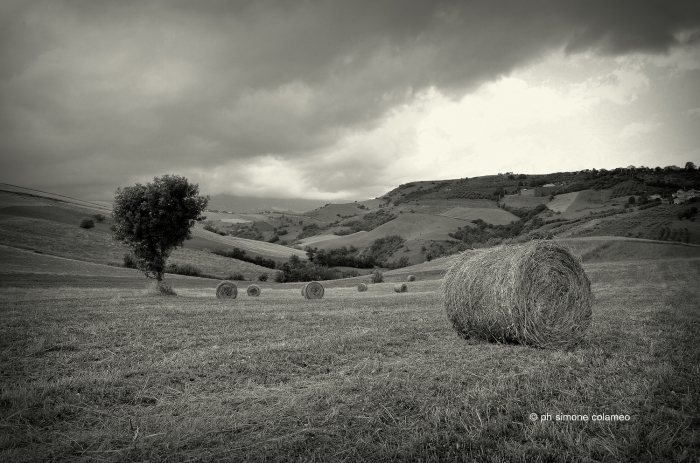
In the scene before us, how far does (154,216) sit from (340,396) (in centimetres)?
2596

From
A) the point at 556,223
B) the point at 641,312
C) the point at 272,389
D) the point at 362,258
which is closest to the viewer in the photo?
the point at 272,389

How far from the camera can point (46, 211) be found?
245ft

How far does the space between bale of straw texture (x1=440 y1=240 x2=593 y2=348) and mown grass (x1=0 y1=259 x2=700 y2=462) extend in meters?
0.63

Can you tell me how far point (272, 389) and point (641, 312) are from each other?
15.1 metres

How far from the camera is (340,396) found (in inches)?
232

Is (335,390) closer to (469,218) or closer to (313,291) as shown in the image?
(313,291)

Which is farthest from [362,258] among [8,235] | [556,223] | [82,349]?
[82,349]

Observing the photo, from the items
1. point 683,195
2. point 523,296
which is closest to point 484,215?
point 683,195

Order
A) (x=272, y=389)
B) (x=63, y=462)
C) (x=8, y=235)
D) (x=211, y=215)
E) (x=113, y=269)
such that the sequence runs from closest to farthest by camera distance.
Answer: (x=63, y=462) → (x=272, y=389) → (x=113, y=269) → (x=8, y=235) → (x=211, y=215)

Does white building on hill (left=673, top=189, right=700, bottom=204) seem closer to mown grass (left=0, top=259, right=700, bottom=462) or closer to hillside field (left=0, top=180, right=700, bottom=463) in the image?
hillside field (left=0, top=180, right=700, bottom=463)

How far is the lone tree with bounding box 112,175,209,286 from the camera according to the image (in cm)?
2748

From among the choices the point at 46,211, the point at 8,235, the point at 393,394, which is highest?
the point at 46,211

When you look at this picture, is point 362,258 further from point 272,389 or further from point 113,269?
point 272,389

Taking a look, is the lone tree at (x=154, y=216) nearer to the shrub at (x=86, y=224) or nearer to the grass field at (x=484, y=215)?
the shrub at (x=86, y=224)
